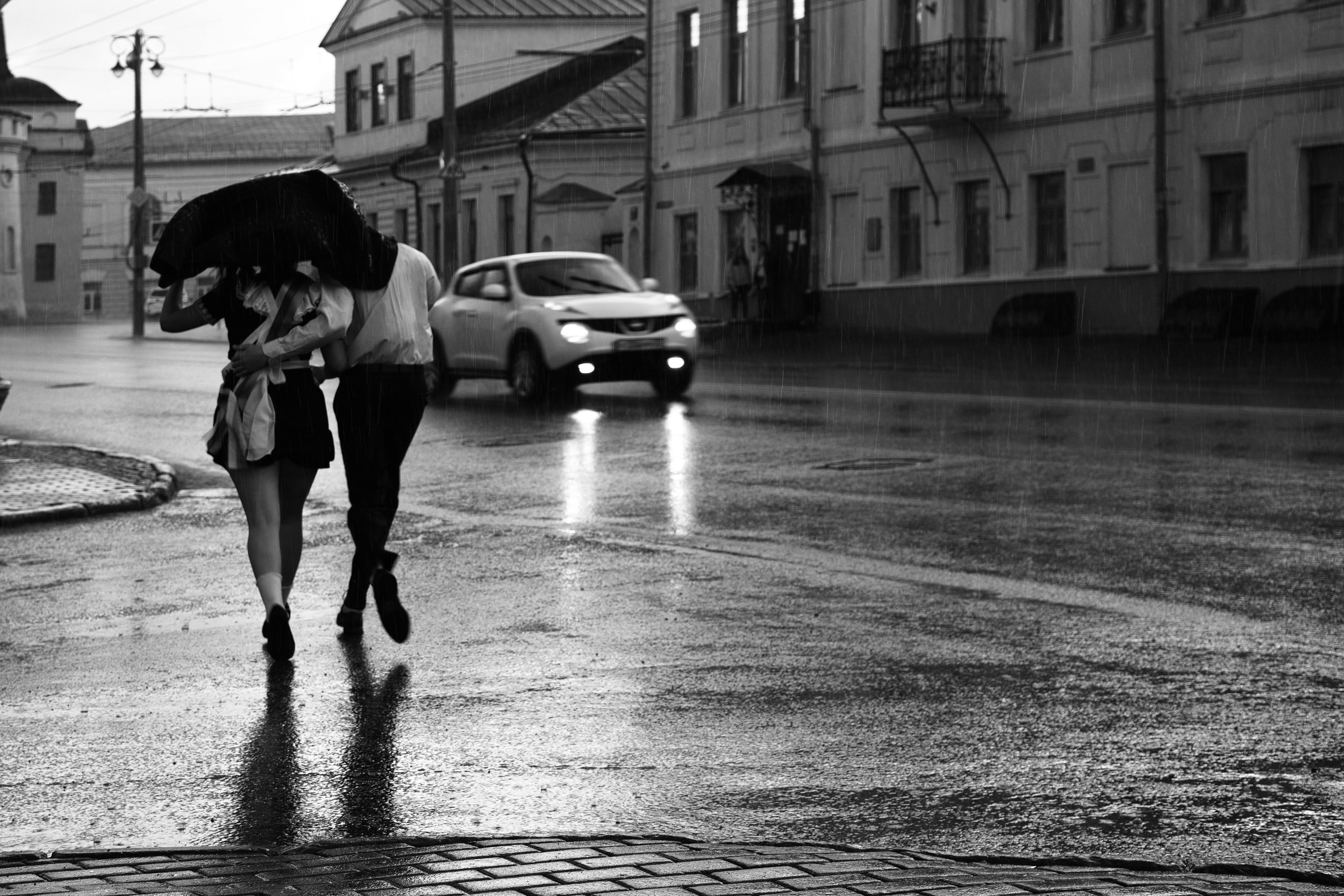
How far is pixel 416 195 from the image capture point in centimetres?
6288

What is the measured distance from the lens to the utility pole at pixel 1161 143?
106ft

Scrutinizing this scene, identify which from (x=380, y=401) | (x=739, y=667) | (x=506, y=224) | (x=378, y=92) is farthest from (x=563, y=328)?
(x=378, y=92)

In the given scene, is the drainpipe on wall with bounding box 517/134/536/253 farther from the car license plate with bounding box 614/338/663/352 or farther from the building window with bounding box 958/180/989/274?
the car license plate with bounding box 614/338/663/352

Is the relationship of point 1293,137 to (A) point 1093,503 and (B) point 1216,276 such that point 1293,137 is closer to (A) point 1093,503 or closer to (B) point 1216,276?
(B) point 1216,276

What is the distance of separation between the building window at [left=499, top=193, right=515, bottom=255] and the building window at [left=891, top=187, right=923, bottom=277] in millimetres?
19742

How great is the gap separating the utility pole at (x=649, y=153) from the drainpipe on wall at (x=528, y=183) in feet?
17.9

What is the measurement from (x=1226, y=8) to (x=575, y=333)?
14.8 metres

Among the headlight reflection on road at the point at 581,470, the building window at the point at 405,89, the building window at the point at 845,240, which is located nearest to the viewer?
the headlight reflection on road at the point at 581,470

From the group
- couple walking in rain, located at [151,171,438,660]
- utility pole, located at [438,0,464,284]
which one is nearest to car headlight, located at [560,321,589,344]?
couple walking in rain, located at [151,171,438,660]

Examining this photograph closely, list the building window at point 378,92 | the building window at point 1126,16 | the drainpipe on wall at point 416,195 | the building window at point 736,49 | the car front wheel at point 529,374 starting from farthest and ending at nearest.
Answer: the building window at point 378,92 < the drainpipe on wall at point 416,195 < the building window at point 736,49 < the building window at point 1126,16 < the car front wheel at point 529,374

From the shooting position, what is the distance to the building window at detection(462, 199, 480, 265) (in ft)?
198

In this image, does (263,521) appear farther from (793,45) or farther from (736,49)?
(736,49)

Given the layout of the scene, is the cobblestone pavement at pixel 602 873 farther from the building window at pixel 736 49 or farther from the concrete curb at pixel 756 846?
the building window at pixel 736 49

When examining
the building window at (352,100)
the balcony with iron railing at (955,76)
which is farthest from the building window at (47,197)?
the balcony with iron railing at (955,76)
